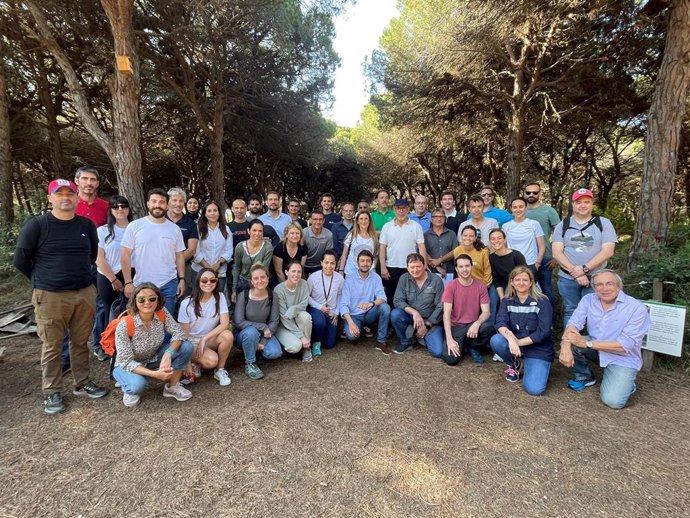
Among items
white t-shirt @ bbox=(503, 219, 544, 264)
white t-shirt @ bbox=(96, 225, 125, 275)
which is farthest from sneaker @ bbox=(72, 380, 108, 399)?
white t-shirt @ bbox=(503, 219, 544, 264)

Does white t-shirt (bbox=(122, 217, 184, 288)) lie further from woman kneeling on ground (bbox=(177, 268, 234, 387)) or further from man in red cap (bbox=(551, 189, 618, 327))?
man in red cap (bbox=(551, 189, 618, 327))

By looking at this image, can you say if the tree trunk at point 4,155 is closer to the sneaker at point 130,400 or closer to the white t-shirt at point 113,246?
the white t-shirt at point 113,246

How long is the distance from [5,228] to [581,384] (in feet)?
37.5

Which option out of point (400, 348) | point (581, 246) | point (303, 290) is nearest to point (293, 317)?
point (303, 290)

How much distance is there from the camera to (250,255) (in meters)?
4.95

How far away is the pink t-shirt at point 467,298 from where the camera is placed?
4.66 metres

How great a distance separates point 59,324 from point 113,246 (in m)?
1.25

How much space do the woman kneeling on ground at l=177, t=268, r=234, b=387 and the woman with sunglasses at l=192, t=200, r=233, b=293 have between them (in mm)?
950

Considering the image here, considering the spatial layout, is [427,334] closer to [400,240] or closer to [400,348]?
[400,348]

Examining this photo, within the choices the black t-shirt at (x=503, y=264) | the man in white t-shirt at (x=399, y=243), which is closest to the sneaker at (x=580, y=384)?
the black t-shirt at (x=503, y=264)

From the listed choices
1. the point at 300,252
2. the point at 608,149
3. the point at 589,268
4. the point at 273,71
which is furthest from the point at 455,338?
the point at 608,149

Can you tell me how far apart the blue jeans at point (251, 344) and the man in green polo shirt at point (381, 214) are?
2970mm

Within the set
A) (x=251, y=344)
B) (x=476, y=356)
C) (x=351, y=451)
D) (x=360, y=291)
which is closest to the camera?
(x=351, y=451)

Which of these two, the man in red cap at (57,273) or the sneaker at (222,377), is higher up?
the man in red cap at (57,273)
